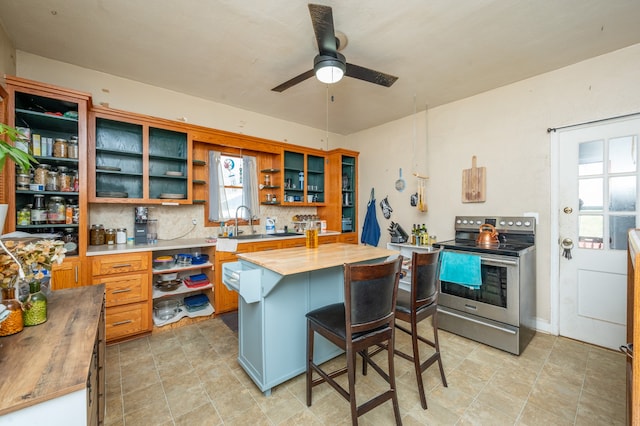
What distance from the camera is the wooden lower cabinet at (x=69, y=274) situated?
2.31 m

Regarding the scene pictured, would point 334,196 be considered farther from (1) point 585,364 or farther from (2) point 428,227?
(1) point 585,364

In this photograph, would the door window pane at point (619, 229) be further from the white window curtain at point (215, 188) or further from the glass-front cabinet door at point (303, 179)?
the white window curtain at point (215, 188)

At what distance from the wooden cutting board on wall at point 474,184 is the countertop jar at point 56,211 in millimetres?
4391

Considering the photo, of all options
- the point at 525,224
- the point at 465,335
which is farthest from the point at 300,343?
the point at 525,224

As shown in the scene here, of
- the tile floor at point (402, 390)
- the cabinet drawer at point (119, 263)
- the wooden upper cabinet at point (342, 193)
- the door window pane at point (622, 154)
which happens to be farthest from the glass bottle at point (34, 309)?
the door window pane at point (622, 154)

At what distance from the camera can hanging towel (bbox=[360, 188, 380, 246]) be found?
4.58m

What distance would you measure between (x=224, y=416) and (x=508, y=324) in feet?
8.14

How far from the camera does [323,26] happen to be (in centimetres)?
174

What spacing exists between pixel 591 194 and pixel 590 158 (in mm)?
359

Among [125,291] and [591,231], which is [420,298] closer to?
[591,231]

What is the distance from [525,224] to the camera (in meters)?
2.94

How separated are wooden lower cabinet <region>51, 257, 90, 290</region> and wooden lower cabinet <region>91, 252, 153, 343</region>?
0.25ft

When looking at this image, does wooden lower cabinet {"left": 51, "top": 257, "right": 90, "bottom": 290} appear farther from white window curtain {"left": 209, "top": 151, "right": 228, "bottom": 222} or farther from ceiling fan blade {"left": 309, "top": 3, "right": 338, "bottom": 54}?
ceiling fan blade {"left": 309, "top": 3, "right": 338, "bottom": 54}

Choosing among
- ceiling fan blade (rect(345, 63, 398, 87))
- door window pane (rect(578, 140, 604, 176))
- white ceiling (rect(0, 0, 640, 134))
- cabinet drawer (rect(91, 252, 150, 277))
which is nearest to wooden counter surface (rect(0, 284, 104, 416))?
cabinet drawer (rect(91, 252, 150, 277))
